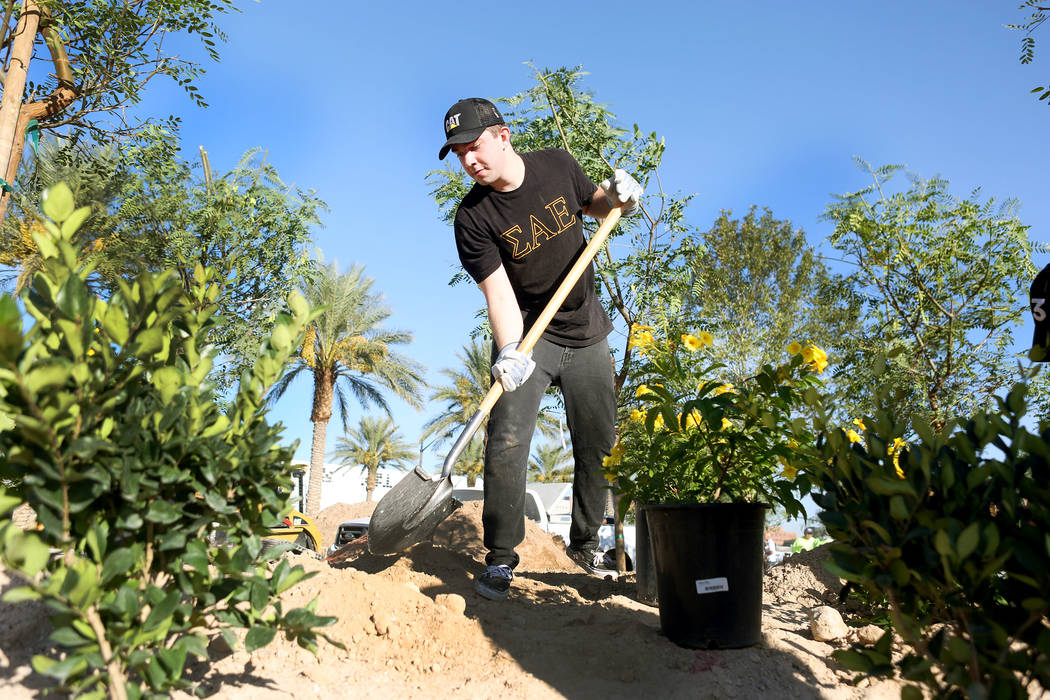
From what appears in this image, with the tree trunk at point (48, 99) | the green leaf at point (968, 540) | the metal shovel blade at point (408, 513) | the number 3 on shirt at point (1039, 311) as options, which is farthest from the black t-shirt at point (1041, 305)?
the tree trunk at point (48, 99)

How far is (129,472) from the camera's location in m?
1.50

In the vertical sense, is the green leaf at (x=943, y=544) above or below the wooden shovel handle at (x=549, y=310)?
below

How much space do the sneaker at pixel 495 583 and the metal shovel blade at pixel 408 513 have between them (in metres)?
0.34

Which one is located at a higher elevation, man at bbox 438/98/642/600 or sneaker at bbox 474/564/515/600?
man at bbox 438/98/642/600

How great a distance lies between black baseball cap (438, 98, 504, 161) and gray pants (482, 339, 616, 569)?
108cm

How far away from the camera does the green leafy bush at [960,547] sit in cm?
144

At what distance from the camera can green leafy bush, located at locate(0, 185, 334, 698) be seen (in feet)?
4.60

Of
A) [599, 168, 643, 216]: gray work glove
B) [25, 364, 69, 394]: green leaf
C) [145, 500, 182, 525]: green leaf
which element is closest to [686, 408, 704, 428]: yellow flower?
[599, 168, 643, 216]: gray work glove

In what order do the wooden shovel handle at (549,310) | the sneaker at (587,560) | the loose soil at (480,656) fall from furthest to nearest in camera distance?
1. the sneaker at (587,560)
2. the wooden shovel handle at (549,310)
3. the loose soil at (480,656)

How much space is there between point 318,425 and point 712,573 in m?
20.4

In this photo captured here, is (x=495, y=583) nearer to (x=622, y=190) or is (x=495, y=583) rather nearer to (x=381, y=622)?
(x=381, y=622)

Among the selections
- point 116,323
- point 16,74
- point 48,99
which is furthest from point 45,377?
point 48,99

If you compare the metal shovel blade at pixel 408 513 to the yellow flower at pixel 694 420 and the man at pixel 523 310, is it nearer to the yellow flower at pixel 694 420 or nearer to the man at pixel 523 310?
the man at pixel 523 310

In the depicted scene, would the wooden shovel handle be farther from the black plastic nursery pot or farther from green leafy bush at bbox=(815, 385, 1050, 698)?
green leafy bush at bbox=(815, 385, 1050, 698)
